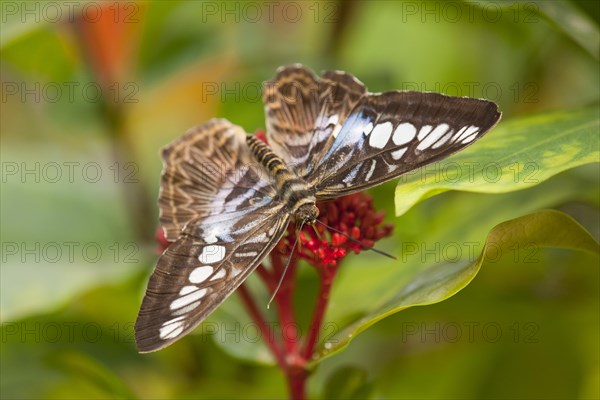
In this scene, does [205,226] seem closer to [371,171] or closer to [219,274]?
[219,274]

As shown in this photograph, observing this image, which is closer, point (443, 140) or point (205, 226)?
point (443, 140)

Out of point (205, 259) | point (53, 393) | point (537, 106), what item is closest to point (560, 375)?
point (537, 106)

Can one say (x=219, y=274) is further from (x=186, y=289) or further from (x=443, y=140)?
(x=443, y=140)

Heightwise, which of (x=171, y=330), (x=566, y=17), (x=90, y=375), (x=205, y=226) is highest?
(x=566, y=17)

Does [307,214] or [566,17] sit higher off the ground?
[566,17]

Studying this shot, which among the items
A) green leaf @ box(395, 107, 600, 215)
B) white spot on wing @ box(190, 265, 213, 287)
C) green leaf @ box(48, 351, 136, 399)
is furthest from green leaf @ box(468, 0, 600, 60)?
green leaf @ box(48, 351, 136, 399)

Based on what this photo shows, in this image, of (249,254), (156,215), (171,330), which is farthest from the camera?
(156,215)

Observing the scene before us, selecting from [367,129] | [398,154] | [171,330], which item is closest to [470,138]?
[398,154]

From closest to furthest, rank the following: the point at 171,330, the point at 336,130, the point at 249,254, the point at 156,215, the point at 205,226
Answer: the point at 171,330 → the point at 249,254 → the point at 205,226 → the point at 336,130 → the point at 156,215
